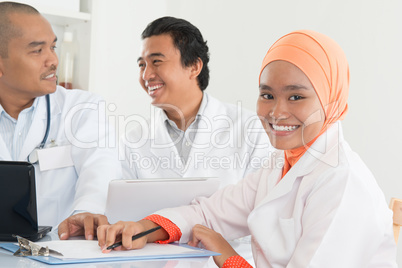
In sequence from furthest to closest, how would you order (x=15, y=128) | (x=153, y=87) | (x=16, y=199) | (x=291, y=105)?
1. (x=153, y=87)
2. (x=15, y=128)
3. (x=291, y=105)
4. (x=16, y=199)

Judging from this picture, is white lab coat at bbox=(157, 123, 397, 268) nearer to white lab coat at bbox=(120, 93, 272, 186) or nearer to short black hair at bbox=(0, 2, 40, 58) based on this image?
white lab coat at bbox=(120, 93, 272, 186)

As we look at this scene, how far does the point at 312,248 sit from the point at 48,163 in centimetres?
106

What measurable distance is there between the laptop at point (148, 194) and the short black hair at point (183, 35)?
1.05 metres

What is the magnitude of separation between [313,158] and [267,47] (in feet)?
5.51

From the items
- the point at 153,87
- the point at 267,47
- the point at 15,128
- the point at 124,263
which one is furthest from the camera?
the point at 267,47

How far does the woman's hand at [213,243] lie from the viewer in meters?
1.17

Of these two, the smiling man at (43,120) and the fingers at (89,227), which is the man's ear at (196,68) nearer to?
the smiling man at (43,120)

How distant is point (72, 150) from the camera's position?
1817 millimetres

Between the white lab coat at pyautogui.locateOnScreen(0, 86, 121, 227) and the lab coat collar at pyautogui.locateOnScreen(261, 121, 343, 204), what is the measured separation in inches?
26.8

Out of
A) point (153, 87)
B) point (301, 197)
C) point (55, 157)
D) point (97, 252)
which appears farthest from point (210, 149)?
point (97, 252)

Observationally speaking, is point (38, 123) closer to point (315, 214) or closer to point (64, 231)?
point (64, 231)

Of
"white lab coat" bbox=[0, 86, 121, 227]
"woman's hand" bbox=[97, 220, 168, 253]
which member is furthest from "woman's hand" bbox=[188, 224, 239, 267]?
"white lab coat" bbox=[0, 86, 121, 227]

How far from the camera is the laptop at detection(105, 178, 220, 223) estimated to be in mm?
1309

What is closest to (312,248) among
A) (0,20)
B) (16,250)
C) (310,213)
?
(310,213)
